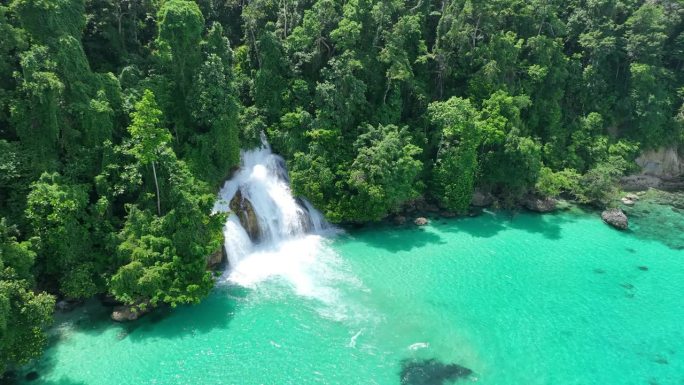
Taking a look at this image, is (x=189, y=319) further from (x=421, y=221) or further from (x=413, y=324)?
(x=421, y=221)

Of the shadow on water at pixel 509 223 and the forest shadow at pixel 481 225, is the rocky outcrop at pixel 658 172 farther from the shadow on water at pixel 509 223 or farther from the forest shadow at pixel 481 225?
the forest shadow at pixel 481 225

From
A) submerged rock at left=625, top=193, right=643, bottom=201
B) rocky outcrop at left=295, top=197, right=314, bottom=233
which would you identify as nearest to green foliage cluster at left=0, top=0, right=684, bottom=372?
rocky outcrop at left=295, top=197, right=314, bottom=233

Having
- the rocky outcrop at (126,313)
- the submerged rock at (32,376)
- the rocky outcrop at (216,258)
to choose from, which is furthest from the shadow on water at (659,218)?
the submerged rock at (32,376)

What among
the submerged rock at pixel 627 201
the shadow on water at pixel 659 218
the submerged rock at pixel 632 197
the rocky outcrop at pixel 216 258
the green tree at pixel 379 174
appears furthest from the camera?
the submerged rock at pixel 632 197

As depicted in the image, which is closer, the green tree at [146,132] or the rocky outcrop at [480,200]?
the green tree at [146,132]

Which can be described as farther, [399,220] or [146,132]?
[399,220]

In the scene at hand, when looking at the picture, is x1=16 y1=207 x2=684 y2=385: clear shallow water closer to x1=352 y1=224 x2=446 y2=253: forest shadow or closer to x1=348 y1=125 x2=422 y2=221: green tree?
x1=352 y1=224 x2=446 y2=253: forest shadow

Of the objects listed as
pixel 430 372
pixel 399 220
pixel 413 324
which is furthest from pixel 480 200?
pixel 430 372
